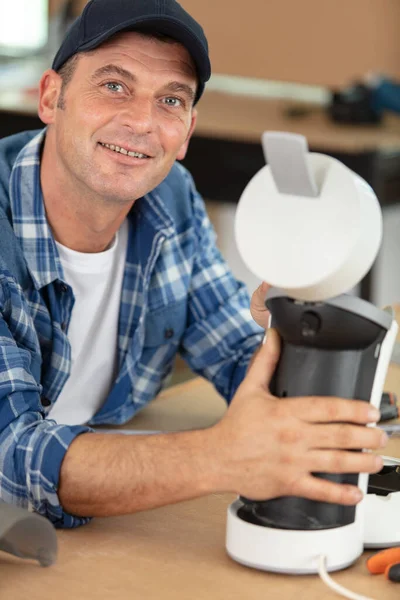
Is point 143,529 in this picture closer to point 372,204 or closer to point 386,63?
point 372,204

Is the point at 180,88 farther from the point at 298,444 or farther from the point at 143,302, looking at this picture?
the point at 298,444

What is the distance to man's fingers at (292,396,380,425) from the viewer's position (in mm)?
1037

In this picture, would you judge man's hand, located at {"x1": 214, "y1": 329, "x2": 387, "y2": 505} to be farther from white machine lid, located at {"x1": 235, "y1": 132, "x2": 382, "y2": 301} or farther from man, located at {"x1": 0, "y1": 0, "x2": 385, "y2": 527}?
white machine lid, located at {"x1": 235, "y1": 132, "x2": 382, "y2": 301}

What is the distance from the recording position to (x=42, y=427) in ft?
3.90

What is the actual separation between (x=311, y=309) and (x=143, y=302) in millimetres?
652

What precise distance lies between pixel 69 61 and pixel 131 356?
0.46 meters

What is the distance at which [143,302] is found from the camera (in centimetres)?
165

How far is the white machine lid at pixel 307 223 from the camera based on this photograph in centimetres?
98

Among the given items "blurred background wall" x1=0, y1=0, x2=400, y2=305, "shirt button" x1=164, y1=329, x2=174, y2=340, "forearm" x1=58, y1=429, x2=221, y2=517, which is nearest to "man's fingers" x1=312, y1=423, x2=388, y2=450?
"forearm" x1=58, y1=429, x2=221, y2=517

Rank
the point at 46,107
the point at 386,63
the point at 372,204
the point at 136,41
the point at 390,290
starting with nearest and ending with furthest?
the point at 372,204 → the point at 136,41 → the point at 46,107 → the point at 386,63 → the point at 390,290

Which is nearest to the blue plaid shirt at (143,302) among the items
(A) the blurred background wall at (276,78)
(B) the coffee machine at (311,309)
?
A: (B) the coffee machine at (311,309)

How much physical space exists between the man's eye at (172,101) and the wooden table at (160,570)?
576 mm

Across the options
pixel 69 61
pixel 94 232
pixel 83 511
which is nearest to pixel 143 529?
pixel 83 511

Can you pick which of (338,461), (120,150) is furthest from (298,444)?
(120,150)
